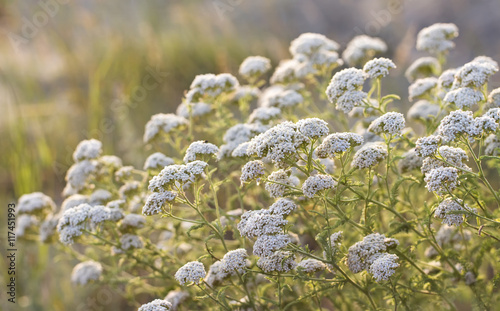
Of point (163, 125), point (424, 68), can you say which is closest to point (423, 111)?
point (424, 68)

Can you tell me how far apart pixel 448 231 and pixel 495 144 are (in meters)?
1.02

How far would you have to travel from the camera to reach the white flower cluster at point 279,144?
2738 millimetres

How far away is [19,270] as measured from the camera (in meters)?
6.28

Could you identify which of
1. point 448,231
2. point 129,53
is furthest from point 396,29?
point 448,231

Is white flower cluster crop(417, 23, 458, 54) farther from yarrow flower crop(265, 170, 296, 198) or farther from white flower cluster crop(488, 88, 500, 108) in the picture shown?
yarrow flower crop(265, 170, 296, 198)

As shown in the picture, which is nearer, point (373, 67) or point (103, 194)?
point (373, 67)

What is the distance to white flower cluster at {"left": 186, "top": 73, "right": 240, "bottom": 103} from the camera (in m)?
4.18

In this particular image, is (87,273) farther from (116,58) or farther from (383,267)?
(116,58)

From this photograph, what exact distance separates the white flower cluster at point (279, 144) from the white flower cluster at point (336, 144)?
0.12 meters

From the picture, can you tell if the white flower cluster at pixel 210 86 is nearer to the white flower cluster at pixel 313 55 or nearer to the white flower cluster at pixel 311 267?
the white flower cluster at pixel 313 55

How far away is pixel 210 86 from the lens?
13.6 ft

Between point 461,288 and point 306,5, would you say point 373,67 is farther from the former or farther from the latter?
point 306,5

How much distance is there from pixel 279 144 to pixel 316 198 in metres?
0.57

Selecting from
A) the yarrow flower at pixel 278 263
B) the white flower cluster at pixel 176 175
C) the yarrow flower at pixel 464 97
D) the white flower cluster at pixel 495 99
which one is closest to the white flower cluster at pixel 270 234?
the yarrow flower at pixel 278 263
